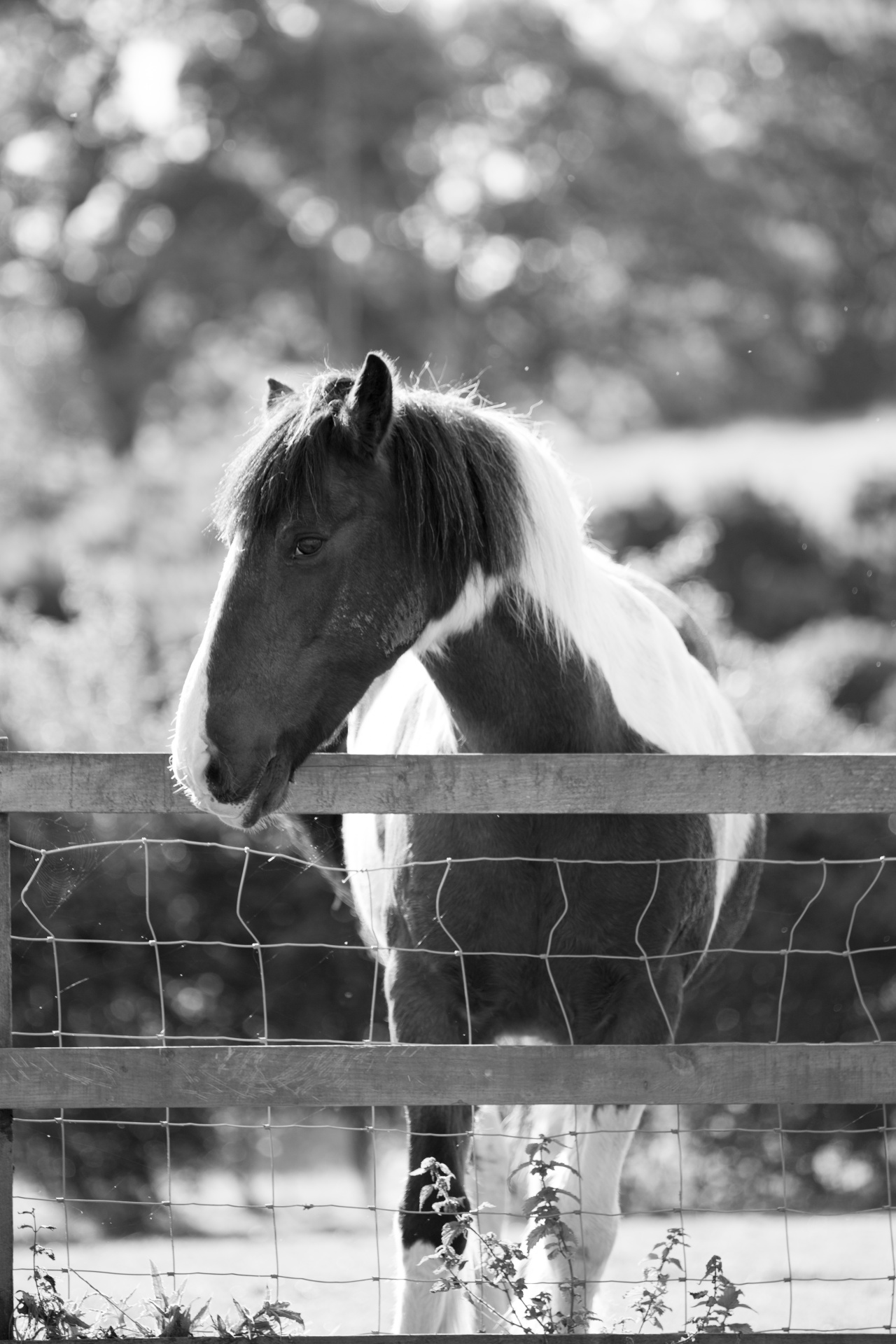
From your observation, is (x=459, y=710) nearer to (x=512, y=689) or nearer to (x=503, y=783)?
(x=512, y=689)

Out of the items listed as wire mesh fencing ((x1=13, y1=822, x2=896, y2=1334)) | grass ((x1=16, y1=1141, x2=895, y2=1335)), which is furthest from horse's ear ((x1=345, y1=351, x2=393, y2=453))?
wire mesh fencing ((x1=13, y1=822, x2=896, y2=1334))

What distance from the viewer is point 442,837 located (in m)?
3.38

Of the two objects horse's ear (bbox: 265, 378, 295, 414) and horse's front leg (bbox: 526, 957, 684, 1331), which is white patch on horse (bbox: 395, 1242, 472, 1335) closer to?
horse's front leg (bbox: 526, 957, 684, 1331)

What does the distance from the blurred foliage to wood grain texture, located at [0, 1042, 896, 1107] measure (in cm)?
2877

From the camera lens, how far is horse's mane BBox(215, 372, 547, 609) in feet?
9.71

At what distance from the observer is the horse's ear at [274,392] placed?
347 cm

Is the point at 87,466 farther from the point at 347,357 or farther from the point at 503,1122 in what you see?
the point at 503,1122

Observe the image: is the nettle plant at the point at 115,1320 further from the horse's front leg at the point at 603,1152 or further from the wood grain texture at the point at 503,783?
the wood grain texture at the point at 503,783

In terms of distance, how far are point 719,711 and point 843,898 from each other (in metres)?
3.59

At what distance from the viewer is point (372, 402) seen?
300 cm

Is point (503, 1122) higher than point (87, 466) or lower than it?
lower

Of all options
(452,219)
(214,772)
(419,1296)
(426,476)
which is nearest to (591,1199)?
(419,1296)

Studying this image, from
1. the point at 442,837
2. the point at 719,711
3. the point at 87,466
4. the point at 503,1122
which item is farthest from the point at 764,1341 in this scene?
the point at 87,466

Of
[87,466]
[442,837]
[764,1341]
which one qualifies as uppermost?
[87,466]
